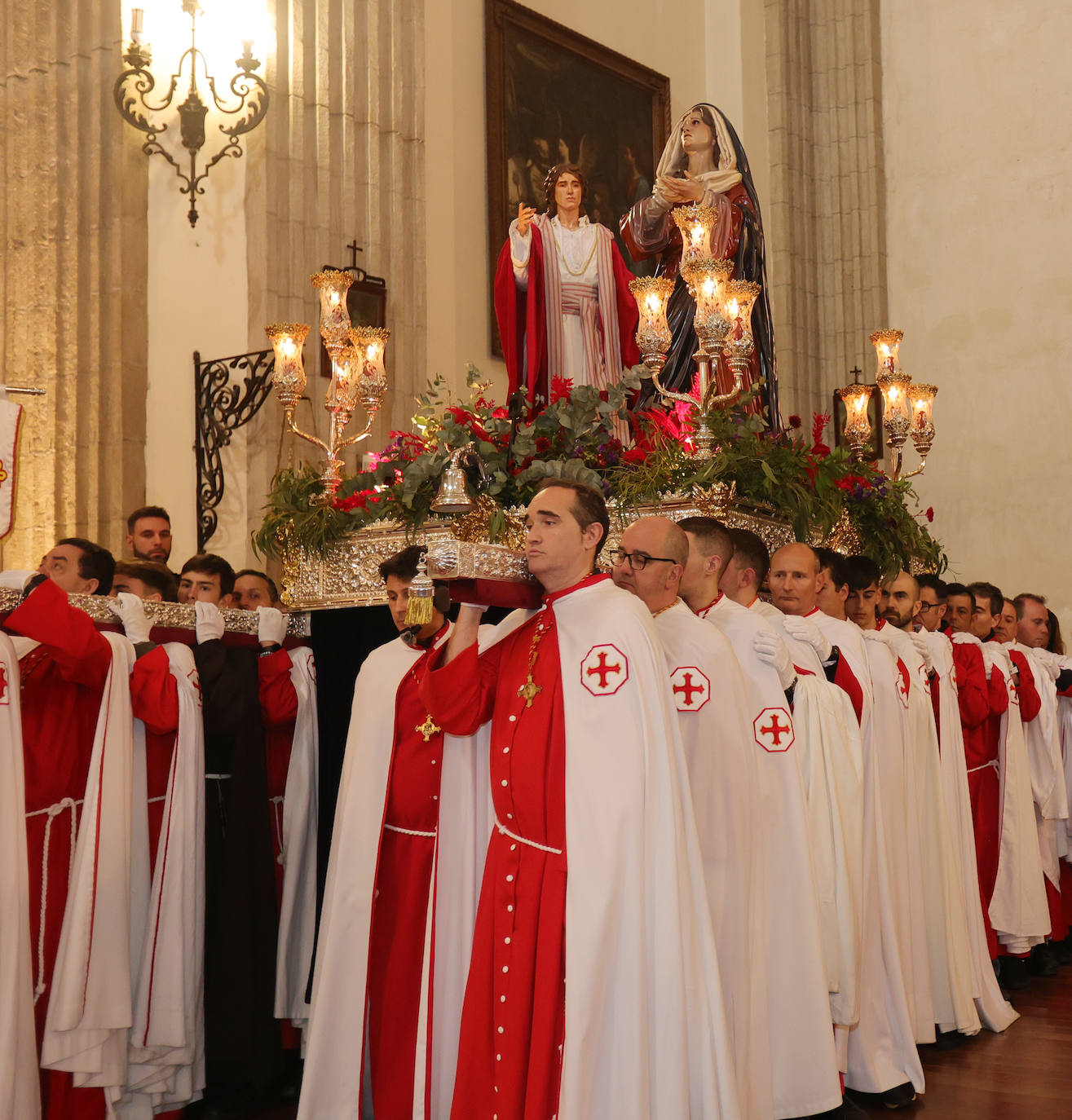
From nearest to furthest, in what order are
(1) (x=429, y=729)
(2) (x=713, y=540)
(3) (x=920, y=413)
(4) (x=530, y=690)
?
(4) (x=530, y=690), (1) (x=429, y=729), (2) (x=713, y=540), (3) (x=920, y=413)

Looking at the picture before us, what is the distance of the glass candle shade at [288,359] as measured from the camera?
250 inches

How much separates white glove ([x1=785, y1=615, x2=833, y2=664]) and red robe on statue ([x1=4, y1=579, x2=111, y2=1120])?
2519mm

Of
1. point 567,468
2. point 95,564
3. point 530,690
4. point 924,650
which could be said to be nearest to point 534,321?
point 567,468

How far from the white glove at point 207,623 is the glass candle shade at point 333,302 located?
1551mm

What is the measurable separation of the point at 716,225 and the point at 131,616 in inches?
143

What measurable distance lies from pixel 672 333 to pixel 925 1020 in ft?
11.2

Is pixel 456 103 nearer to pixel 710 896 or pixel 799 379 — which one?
pixel 799 379

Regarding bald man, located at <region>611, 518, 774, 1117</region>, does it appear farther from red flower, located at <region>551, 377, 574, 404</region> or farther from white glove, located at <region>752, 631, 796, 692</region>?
red flower, located at <region>551, 377, 574, 404</region>

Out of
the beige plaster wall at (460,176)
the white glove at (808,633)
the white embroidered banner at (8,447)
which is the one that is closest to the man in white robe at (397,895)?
the white embroidered banner at (8,447)

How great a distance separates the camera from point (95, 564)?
17.1ft

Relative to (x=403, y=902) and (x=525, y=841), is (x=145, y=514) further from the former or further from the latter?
(x=525, y=841)

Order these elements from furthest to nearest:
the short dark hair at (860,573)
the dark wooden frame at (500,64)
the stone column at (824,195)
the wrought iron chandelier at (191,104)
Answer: the stone column at (824,195) → the dark wooden frame at (500,64) → the wrought iron chandelier at (191,104) → the short dark hair at (860,573)

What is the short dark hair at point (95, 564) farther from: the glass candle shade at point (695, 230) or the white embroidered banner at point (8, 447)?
the glass candle shade at point (695, 230)

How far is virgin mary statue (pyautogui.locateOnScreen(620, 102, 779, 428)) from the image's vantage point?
23.2ft
